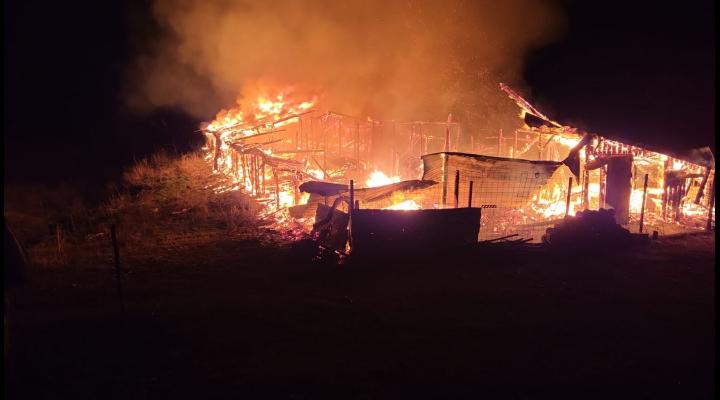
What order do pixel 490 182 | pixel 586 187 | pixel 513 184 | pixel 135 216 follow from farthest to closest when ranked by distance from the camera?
pixel 586 187 < pixel 135 216 < pixel 513 184 < pixel 490 182

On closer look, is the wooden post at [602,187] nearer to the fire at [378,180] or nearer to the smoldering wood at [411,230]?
the fire at [378,180]

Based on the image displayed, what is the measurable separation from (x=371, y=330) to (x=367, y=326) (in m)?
0.14

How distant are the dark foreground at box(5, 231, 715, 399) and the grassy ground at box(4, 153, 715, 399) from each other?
24 millimetres

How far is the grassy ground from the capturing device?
4.78 meters

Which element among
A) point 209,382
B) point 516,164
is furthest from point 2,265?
point 516,164

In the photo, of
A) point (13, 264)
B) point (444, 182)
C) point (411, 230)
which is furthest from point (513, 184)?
point (13, 264)

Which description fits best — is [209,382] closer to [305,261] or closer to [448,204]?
[305,261]

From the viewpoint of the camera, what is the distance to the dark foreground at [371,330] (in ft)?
15.6

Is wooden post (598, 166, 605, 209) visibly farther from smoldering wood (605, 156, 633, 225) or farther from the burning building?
smoldering wood (605, 156, 633, 225)

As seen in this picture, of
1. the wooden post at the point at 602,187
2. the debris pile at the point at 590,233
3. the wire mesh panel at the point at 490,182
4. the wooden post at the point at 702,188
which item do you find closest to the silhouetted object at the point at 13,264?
the wire mesh panel at the point at 490,182

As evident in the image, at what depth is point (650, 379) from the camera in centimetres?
489

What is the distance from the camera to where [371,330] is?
6.02 meters

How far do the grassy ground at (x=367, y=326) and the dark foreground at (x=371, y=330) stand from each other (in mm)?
24

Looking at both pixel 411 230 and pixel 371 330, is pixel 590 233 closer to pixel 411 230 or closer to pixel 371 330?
pixel 411 230
